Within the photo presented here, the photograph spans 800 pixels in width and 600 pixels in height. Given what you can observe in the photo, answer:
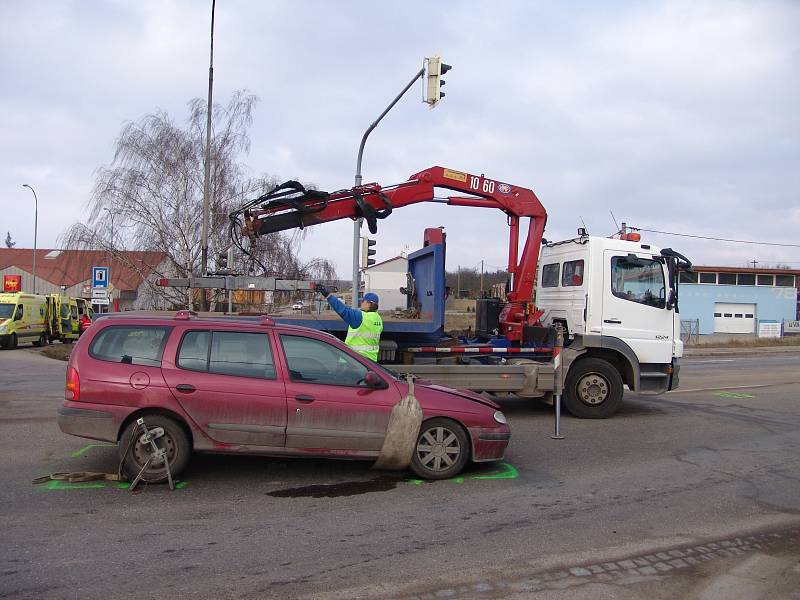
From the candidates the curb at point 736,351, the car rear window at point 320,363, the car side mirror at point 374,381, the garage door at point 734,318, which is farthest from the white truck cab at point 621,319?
the garage door at point 734,318

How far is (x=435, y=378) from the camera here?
9.57 meters

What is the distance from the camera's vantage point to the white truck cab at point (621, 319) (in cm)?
1047

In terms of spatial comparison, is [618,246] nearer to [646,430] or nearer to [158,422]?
[646,430]

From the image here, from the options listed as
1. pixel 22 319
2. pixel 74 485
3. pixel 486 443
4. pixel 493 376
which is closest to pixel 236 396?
pixel 74 485

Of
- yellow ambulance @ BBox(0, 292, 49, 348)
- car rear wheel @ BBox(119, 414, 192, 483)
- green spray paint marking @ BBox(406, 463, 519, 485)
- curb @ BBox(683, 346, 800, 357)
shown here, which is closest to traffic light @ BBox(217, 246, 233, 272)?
car rear wheel @ BBox(119, 414, 192, 483)

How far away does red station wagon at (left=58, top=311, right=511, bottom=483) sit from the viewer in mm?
6086

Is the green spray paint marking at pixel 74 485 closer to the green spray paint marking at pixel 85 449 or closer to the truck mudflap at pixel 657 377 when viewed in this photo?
the green spray paint marking at pixel 85 449

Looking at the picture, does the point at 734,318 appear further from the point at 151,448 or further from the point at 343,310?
the point at 151,448

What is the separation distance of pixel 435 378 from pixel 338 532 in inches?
184

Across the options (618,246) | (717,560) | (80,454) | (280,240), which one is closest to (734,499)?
(717,560)

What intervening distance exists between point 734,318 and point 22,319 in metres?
47.8

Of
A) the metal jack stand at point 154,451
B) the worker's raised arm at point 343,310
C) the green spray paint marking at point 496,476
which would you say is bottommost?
the green spray paint marking at point 496,476

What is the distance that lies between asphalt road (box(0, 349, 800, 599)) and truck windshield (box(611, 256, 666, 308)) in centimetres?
281

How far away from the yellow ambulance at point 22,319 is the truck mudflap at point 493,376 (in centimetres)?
2291
